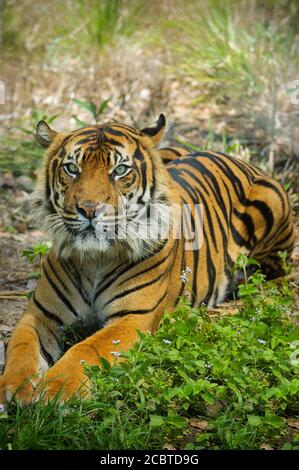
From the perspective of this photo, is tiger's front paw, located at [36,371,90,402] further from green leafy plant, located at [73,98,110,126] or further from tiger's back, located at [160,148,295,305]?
green leafy plant, located at [73,98,110,126]

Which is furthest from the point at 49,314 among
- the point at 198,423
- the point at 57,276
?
the point at 198,423

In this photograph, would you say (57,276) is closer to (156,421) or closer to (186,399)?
(186,399)

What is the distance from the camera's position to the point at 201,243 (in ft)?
19.1

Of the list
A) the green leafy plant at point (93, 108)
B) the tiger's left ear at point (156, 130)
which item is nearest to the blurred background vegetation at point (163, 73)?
the green leafy plant at point (93, 108)

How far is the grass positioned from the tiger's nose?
27.5 inches

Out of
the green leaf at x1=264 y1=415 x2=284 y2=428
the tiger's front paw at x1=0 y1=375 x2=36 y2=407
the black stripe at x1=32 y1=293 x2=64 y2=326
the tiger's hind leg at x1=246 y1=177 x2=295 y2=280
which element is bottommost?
the green leaf at x1=264 y1=415 x2=284 y2=428

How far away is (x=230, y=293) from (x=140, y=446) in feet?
8.29

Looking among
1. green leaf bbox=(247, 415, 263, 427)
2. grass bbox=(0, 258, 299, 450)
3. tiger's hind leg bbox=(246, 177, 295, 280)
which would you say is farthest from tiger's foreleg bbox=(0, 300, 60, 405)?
tiger's hind leg bbox=(246, 177, 295, 280)

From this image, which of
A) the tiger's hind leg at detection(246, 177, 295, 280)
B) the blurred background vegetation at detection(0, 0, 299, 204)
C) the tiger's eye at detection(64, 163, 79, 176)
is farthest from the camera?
the blurred background vegetation at detection(0, 0, 299, 204)

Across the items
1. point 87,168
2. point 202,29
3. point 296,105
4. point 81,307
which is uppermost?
point 202,29

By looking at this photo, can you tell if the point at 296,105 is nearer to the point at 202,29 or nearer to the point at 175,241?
the point at 202,29

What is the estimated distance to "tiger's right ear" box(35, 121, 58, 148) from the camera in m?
5.02

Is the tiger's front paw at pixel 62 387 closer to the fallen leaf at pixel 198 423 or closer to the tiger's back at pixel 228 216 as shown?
the fallen leaf at pixel 198 423

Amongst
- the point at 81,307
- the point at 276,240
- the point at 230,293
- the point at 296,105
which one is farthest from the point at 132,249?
the point at 296,105
